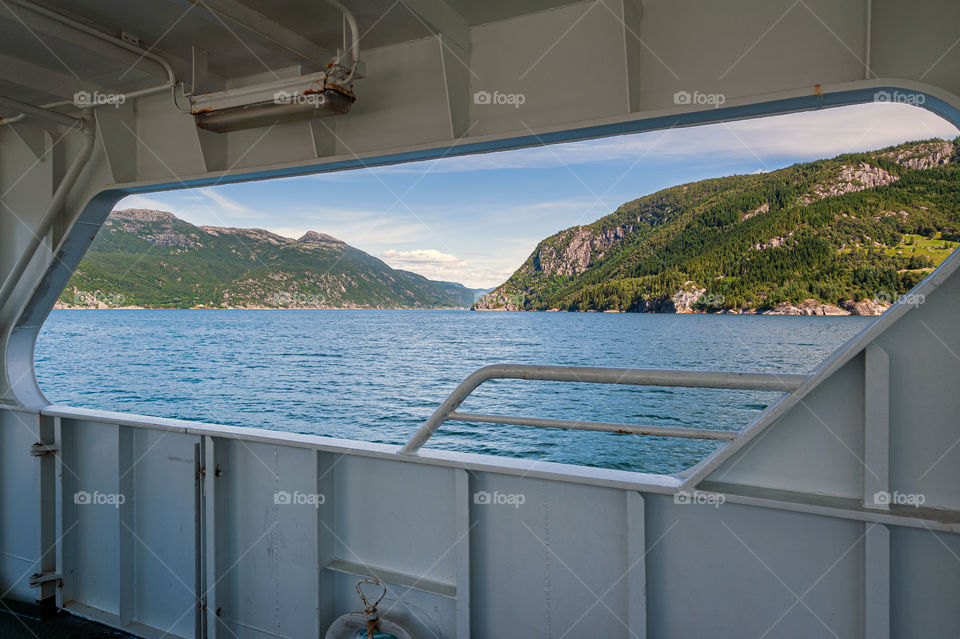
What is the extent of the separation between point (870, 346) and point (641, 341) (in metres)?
58.3

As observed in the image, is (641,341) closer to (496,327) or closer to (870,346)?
(496,327)

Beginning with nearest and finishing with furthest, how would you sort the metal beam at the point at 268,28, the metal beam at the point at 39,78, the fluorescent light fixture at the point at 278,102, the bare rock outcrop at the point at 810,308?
1. the metal beam at the point at 268,28
2. the fluorescent light fixture at the point at 278,102
3. the metal beam at the point at 39,78
4. the bare rock outcrop at the point at 810,308

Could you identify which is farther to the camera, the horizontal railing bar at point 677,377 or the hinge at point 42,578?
the hinge at point 42,578

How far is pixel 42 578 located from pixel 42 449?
2.81ft

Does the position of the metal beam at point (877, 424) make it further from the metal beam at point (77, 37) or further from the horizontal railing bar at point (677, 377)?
the metal beam at point (77, 37)

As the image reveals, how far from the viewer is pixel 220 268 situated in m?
84.0

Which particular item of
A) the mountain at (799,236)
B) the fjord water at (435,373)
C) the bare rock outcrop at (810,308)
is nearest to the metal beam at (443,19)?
the fjord water at (435,373)

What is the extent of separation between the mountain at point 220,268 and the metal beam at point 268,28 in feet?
241

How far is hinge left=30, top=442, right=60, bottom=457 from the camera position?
3633 mm

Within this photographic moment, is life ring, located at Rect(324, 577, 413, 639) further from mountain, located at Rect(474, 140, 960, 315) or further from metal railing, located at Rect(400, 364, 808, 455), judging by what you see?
mountain, located at Rect(474, 140, 960, 315)

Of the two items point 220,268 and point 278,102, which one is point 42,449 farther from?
point 220,268

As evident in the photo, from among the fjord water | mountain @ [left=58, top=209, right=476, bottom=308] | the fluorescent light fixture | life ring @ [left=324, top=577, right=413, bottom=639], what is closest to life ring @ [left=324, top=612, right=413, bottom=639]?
life ring @ [left=324, top=577, right=413, bottom=639]

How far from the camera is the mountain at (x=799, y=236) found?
203ft

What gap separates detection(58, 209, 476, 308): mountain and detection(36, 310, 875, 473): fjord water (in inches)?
259
